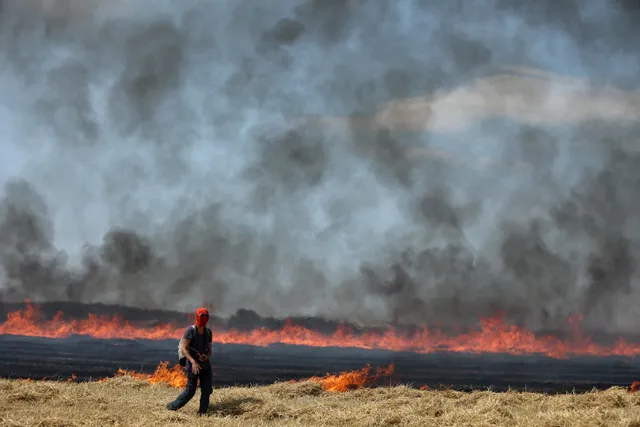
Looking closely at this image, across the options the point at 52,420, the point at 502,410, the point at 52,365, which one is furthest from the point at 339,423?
the point at 52,365

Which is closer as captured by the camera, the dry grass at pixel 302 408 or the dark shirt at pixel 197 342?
the dry grass at pixel 302 408

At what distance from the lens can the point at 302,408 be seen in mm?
15844

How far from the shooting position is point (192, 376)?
1478 cm

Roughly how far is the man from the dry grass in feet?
1.37

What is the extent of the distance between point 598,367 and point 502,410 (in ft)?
491

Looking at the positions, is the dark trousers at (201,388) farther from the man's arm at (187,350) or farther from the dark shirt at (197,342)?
the man's arm at (187,350)

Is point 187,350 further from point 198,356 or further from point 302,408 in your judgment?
point 302,408

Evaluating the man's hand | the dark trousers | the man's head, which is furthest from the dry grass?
the man's head

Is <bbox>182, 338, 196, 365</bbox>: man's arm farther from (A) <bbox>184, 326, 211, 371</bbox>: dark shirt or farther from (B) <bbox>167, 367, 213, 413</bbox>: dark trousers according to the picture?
(B) <bbox>167, 367, 213, 413</bbox>: dark trousers

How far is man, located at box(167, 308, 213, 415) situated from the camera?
1463 centimetres

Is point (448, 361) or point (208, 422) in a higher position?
point (208, 422)

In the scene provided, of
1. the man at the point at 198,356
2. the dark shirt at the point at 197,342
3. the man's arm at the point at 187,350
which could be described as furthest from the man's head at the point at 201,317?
the man's arm at the point at 187,350

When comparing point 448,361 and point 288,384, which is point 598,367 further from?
point 288,384

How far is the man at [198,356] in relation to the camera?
14633 mm
